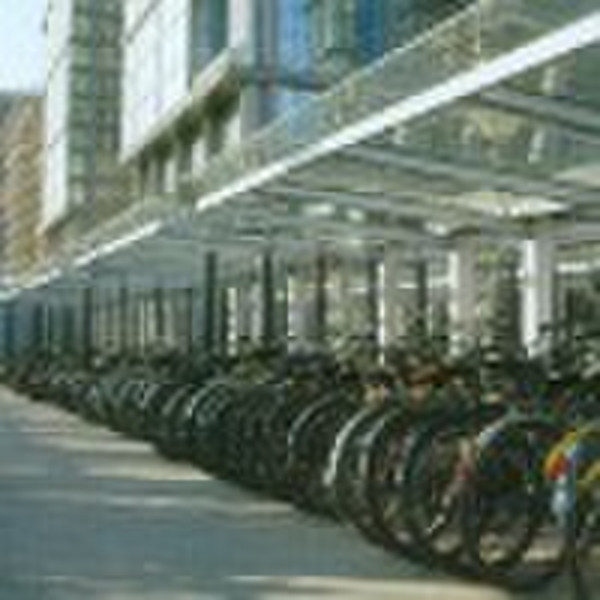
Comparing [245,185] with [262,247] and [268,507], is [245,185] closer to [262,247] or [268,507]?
[268,507]

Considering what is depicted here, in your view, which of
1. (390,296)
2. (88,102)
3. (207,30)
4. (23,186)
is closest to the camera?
(390,296)

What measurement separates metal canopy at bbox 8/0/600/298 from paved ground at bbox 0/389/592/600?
86.3 inches

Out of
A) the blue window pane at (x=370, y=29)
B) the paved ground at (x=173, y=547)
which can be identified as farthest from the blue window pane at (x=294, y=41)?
the paved ground at (x=173, y=547)

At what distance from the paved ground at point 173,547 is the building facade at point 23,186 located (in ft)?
241

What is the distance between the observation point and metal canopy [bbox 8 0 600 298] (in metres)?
7.91

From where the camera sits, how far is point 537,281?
13773 millimetres

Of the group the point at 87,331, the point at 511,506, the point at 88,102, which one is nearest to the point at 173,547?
the point at 511,506

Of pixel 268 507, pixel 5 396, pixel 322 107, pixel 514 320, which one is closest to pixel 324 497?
pixel 268 507

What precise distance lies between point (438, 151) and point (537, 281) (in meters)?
3.81

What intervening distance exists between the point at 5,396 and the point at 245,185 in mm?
20497

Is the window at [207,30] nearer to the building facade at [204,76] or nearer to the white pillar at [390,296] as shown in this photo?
the building facade at [204,76]

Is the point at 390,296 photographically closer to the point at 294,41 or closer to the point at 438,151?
the point at 438,151

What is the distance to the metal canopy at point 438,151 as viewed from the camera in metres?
7.91

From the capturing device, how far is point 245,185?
12.6 metres
